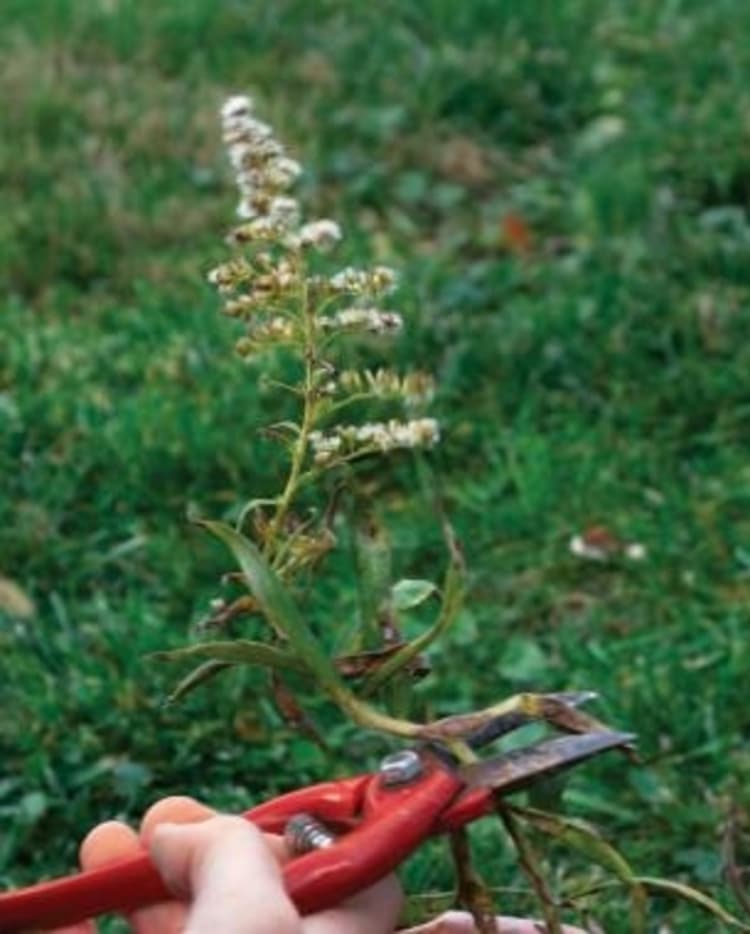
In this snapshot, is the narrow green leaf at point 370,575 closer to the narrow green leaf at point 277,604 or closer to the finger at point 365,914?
the narrow green leaf at point 277,604

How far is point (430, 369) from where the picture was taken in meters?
3.71

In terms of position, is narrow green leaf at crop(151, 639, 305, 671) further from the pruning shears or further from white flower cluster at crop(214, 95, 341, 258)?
white flower cluster at crop(214, 95, 341, 258)

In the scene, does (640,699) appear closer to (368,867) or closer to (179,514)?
(179,514)

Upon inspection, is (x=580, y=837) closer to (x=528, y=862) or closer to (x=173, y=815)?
(x=528, y=862)

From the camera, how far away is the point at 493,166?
4523 millimetres

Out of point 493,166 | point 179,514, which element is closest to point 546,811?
point 179,514

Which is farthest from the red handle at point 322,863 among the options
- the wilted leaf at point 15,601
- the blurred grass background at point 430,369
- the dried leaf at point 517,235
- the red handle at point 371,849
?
the dried leaf at point 517,235

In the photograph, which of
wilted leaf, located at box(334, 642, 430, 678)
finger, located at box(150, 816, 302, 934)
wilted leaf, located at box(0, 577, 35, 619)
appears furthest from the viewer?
wilted leaf, located at box(0, 577, 35, 619)

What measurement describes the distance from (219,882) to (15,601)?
5.64 ft

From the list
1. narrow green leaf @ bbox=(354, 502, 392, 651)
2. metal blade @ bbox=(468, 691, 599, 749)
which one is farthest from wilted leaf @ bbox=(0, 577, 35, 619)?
metal blade @ bbox=(468, 691, 599, 749)

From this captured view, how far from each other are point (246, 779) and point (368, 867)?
54.1 inches

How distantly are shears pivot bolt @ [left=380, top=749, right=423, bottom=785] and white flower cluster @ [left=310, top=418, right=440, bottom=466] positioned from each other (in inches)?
8.1

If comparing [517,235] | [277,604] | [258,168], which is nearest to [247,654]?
[277,604]

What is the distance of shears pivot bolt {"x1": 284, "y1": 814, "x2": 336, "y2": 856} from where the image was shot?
60.9 inches
